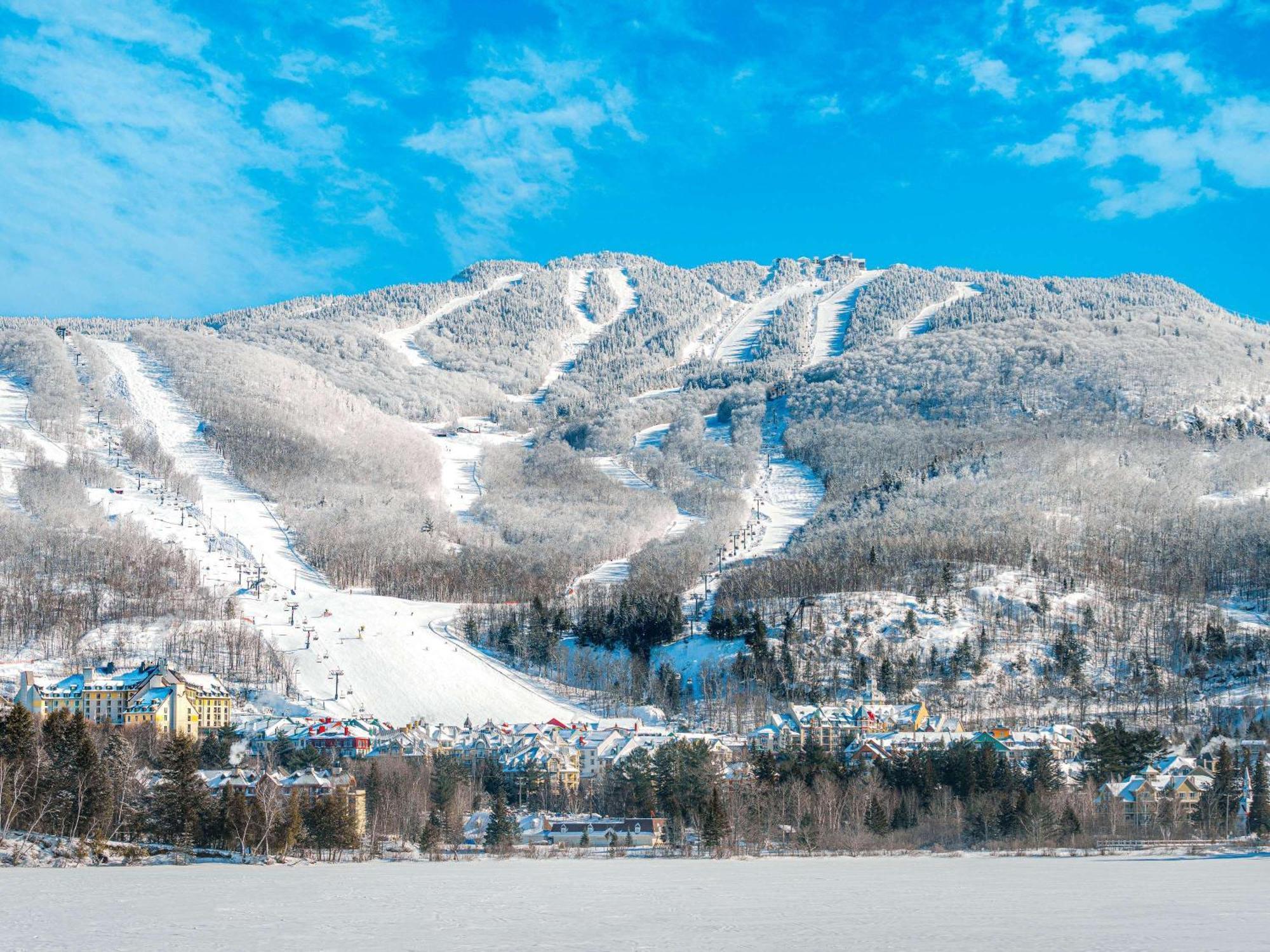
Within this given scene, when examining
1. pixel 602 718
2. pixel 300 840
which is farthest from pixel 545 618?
pixel 300 840

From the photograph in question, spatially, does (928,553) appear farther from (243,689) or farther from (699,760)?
(699,760)

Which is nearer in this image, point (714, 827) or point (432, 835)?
point (432, 835)

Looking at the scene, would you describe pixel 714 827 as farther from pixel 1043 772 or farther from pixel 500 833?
pixel 1043 772

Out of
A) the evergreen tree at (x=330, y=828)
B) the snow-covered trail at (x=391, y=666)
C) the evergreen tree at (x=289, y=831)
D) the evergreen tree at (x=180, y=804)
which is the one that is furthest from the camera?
the snow-covered trail at (x=391, y=666)

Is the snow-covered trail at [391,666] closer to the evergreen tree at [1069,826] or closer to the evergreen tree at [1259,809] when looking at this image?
the evergreen tree at [1069,826]

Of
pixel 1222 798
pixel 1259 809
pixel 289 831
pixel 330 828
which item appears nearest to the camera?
pixel 289 831

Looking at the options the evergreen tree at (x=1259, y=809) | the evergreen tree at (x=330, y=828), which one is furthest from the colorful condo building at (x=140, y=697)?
the evergreen tree at (x=1259, y=809)

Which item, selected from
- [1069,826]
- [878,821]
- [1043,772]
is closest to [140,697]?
[878,821]
